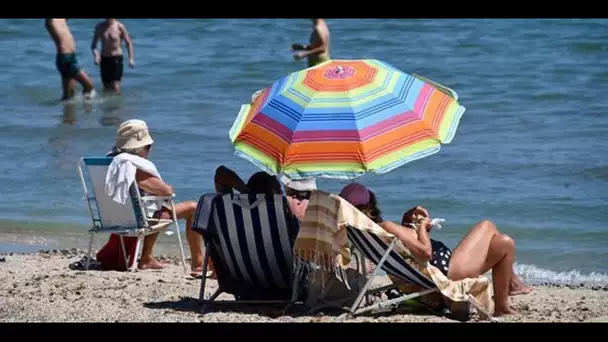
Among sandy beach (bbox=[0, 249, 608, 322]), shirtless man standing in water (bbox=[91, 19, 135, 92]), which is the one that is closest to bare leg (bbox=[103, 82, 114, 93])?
shirtless man standing in water (bbox=[91, 19, 135, 92])

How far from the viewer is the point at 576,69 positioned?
1462cm

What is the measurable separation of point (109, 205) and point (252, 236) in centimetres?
143

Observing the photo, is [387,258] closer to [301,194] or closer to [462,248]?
[462,248]

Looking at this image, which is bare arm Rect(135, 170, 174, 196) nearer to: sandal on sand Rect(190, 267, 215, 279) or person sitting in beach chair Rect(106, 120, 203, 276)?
person sitting in beach chair Rect(106, 120, 203, 276)

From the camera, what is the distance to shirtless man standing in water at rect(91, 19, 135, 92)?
44.8 feet

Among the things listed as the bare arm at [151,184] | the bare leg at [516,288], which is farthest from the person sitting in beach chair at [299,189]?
the bare leg at [516,288]

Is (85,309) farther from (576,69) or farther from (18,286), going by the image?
(576,69)

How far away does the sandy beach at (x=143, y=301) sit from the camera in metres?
5.64

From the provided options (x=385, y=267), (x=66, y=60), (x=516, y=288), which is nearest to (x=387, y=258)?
(x=385, y=267)

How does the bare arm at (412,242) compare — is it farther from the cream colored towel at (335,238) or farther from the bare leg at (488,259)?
the bare leg at (488,259)

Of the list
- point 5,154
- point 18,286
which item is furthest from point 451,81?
point 18,286

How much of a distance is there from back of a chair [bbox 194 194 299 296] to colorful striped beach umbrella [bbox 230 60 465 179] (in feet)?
0.85
